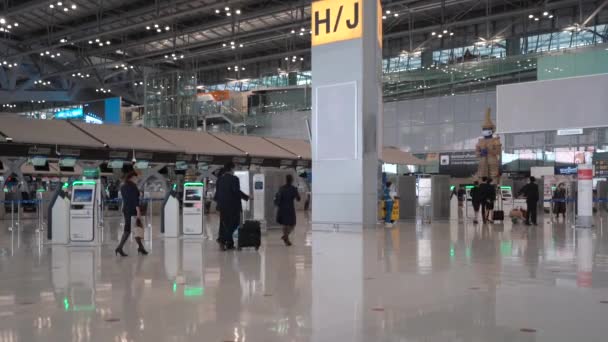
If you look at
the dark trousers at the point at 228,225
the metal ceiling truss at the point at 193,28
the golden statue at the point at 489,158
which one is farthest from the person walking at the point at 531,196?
the dark trousers at the point at 228,225

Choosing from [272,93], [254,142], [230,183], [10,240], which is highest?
[272,93]

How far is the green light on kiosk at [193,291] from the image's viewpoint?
21.0 feet

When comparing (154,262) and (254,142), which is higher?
(254,142)

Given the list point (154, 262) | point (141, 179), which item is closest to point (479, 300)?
point (154, 262)

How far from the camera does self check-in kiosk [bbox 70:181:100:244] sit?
12.5 metres

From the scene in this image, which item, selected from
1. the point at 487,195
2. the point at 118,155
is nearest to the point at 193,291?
the point at 487,195

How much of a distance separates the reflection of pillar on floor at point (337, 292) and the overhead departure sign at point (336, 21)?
6.79m

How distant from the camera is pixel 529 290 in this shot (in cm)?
663

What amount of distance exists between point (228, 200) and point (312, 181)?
651cm

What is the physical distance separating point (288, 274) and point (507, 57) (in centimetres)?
2753

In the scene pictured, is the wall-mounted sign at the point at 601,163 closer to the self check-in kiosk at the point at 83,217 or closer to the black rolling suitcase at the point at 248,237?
the black rolling suitcase at the point at 248,237

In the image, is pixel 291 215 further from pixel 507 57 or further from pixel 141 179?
pixel 507 57

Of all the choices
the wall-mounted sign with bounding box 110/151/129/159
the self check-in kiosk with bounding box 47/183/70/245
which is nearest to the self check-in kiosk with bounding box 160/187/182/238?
the self check-in kiosk with bounding box 47/183/70/245

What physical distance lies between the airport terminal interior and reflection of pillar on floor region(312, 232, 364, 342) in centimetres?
4
